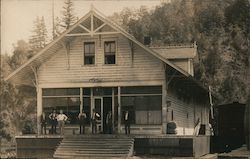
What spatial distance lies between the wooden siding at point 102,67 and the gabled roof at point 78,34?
19.8 inches

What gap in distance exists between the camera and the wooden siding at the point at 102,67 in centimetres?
2430

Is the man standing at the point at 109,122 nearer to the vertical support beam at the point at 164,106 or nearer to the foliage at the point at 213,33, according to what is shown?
the vertical support beam at the point at 164,106

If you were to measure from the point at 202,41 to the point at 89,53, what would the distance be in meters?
19.8

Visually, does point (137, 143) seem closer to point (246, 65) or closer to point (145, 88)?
point (145, 88)

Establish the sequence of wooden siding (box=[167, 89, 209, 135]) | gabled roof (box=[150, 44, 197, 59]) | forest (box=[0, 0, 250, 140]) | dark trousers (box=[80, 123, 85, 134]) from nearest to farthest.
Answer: dark trousers (box=[80, 123, 85, 134]) → wooden siding (box=[167, 89, 209, 135]) → gabled roof (box=[150, 44, 197, 59]) → forest (box=[0, 0, 250, 140])

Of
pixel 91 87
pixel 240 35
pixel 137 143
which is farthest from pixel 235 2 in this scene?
pixel 137 143

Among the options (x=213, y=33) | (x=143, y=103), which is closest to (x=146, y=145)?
(x=143, y=103)

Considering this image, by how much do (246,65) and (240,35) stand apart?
8.46ft

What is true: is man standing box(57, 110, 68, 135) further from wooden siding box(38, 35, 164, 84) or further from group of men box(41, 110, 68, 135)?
wooden siding box(38, 35, 164, 84)

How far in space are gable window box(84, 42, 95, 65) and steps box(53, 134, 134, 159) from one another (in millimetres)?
4285

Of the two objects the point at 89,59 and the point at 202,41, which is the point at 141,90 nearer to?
the point at 89,59

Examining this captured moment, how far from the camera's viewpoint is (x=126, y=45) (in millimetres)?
24656

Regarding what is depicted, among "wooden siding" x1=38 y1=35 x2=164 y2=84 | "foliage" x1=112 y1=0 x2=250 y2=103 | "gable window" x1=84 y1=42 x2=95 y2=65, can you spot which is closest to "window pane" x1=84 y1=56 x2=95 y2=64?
"gable window" x1=84 y1=42 x2=95 y2=65

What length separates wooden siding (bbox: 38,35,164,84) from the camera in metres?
24.3
